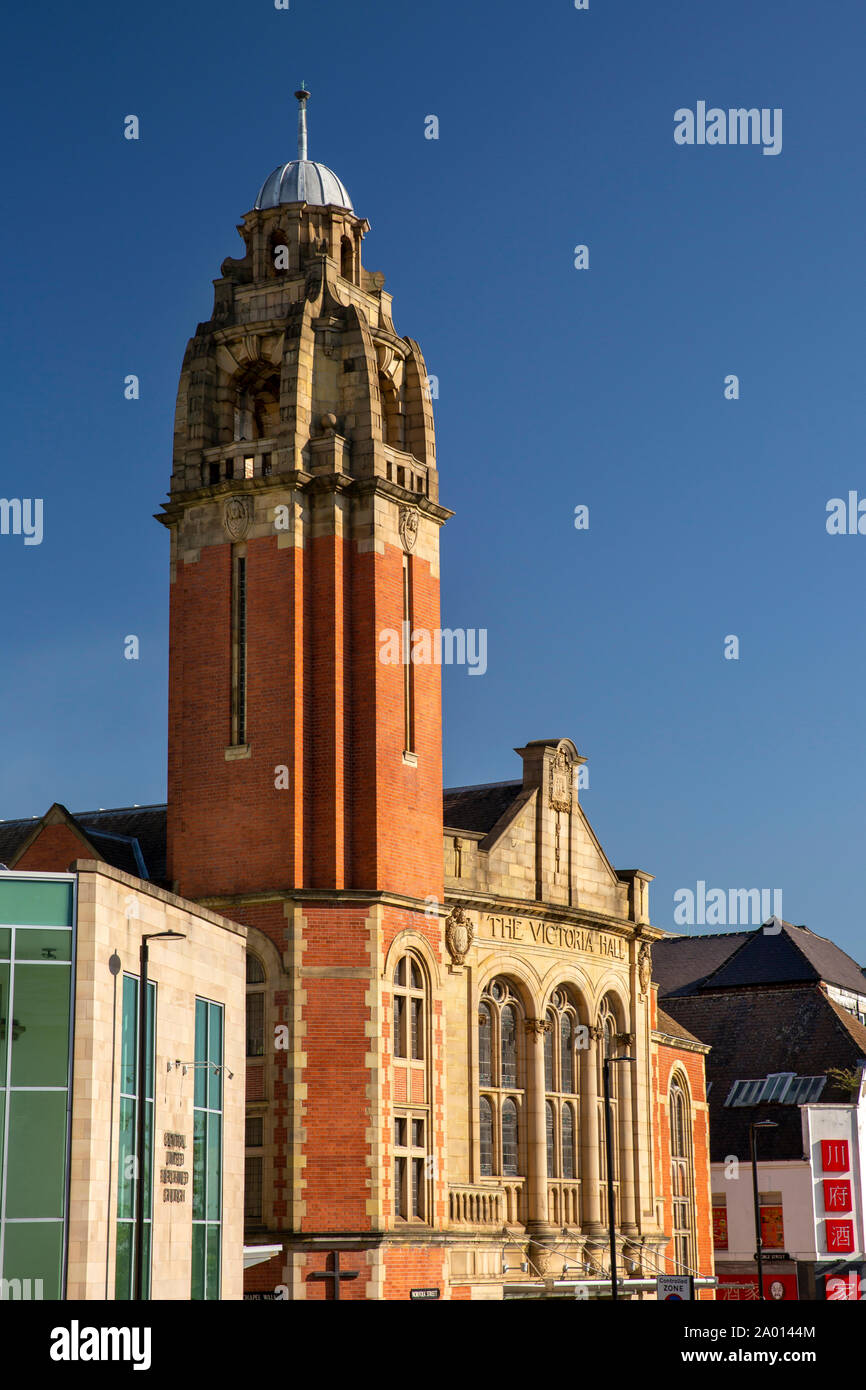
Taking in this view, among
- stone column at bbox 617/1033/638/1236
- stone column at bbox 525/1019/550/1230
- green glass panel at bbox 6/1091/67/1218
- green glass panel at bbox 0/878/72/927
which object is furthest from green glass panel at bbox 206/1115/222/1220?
stone column at bbox 617/1033/638/1236

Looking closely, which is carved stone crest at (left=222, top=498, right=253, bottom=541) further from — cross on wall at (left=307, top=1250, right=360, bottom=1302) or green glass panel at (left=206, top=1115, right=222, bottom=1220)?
cross on wall at (left=307, top=1250, right=360, bottom=1302)

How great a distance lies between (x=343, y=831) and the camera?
4381 centimetres

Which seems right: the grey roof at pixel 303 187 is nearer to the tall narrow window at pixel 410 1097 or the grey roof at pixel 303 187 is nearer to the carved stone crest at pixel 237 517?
the carved stone crest at pixel 237 517

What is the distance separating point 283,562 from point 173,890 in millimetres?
7992

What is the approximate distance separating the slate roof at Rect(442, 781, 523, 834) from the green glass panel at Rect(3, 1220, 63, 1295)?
2281 centimetres

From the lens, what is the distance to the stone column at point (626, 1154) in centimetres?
5347

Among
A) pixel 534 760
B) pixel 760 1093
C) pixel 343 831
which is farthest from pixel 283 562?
pixel 760 1093

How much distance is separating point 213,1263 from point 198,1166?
1919mm

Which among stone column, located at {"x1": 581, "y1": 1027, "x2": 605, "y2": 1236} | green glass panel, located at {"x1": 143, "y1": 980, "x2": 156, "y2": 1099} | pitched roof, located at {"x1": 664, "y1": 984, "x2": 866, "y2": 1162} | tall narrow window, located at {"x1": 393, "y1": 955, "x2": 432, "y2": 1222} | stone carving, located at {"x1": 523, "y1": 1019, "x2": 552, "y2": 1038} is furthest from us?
pitched roof, located at {"x1": 664, "y1": 984, "x2": 866, "y2": 1162}

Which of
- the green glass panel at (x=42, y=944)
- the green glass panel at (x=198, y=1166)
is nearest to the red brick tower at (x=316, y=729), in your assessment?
the green glass panel at (x=198, y=1166)

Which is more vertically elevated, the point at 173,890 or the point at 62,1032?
the point at 173,890

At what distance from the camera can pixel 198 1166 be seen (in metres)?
36.5

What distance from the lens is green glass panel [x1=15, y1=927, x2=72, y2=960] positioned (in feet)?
102
